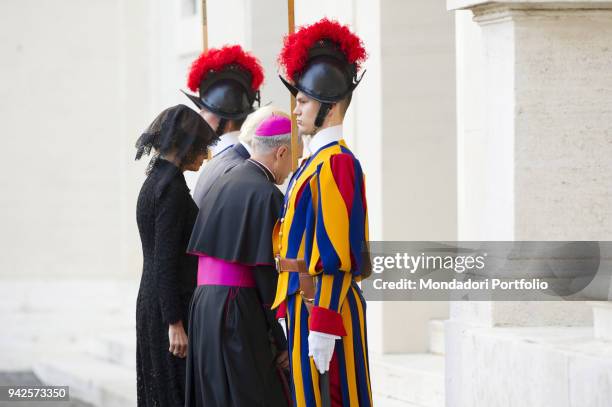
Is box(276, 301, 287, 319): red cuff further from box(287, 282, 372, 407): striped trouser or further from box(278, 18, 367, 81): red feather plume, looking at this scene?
box(278, 18, 367, 81): red feather plume

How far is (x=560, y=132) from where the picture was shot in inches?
253

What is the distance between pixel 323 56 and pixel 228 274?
112 cm

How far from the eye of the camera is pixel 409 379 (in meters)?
8.43

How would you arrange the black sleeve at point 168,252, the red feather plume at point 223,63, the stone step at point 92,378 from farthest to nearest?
Result: the stone step at point 92,378 → the red feather plume at point 223,63 → the black sleeve at point 168,252

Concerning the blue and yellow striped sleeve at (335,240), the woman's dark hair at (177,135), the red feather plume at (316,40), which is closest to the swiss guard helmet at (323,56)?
the red feather plume at (316,40)

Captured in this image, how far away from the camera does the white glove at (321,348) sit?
5469mm

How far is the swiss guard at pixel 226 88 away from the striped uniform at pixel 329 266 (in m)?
2.27

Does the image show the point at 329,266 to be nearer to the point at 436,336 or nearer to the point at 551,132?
the point at 551,132

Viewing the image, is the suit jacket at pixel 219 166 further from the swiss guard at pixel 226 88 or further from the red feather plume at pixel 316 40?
the red feather plume at pixel 316 40

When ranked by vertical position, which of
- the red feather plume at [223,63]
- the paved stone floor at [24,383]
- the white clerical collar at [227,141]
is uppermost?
the red feather plume at [223,63]

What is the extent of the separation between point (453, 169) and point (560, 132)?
297 centimetres

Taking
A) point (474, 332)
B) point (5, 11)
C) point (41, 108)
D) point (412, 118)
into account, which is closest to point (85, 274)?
point (41, 108)

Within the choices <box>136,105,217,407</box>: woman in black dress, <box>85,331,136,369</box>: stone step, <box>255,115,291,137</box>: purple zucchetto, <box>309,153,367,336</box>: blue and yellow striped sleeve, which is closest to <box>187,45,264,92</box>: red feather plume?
<box>136,105,217,407</box>: woman in black dress
